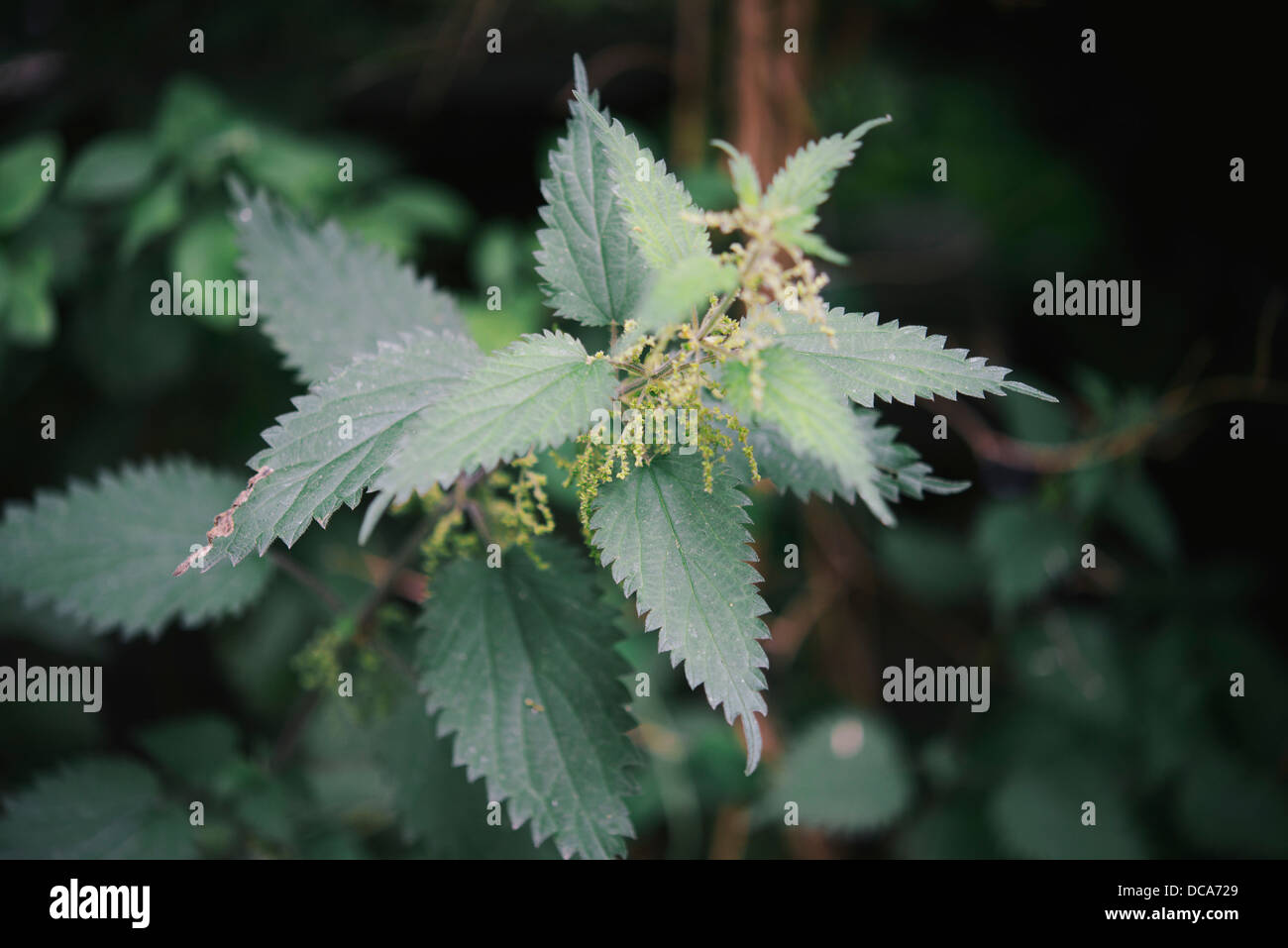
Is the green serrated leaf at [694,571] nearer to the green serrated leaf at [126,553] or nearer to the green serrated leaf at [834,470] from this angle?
the green serrated leaf at [834,470]

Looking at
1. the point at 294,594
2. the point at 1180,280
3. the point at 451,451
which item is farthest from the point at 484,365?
the point at 1180,280

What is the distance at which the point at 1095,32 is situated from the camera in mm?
2738

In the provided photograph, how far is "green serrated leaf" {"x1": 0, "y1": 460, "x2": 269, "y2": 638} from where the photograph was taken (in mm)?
1273

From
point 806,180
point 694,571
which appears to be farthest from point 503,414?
point 806,180

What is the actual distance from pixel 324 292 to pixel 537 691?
0.70 m

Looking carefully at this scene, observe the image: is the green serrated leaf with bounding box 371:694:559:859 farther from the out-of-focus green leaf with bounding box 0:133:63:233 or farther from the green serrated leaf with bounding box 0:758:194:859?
the out-of-focus green leaf with bounding box 0:133:63:233

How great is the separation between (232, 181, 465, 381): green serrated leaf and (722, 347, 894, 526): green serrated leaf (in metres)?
0.61

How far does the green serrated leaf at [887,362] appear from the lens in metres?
0.90

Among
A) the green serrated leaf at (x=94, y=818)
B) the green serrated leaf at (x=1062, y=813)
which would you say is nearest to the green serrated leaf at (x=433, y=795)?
the green serrated leaf at (x=94, y=818)

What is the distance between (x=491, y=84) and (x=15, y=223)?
146 centimetres

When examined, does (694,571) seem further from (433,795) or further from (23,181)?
(23,181)

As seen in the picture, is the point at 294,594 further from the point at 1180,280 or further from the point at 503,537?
the point at 1180,280

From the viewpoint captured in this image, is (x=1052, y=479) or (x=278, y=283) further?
(x=1052, y=479)

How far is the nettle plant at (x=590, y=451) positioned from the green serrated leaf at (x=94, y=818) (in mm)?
378
